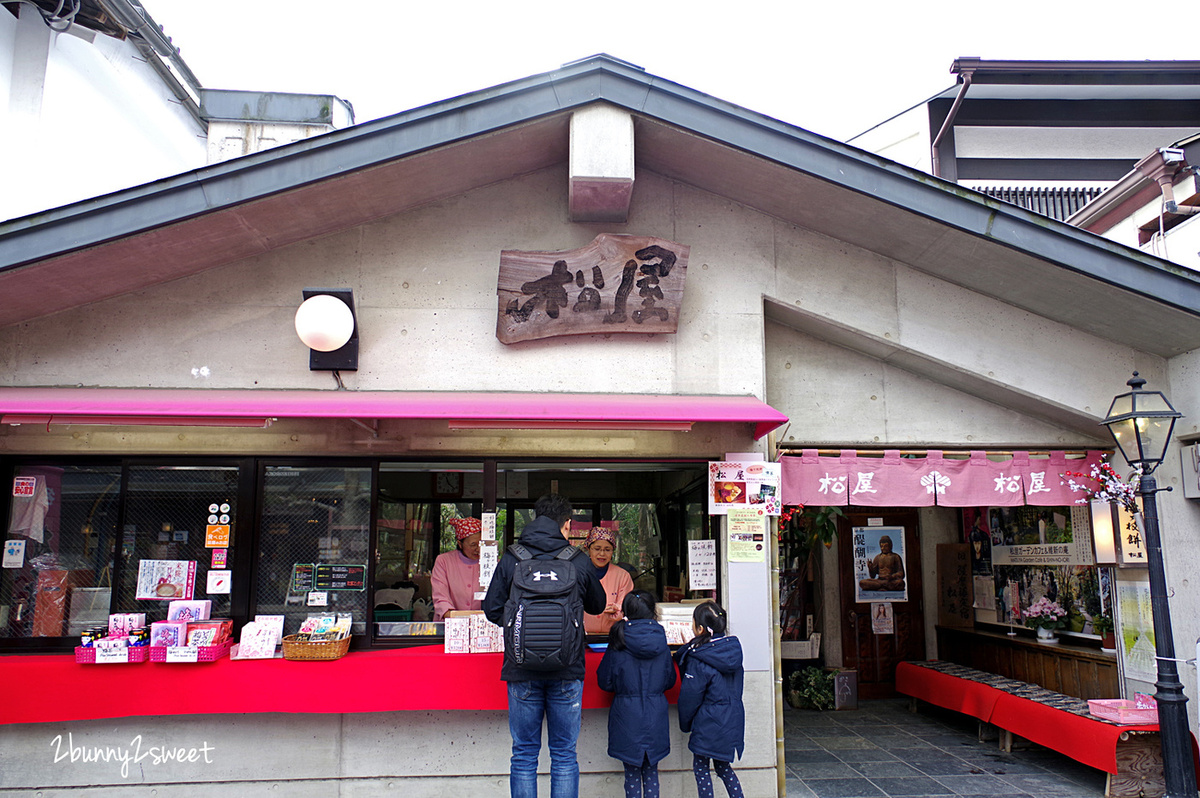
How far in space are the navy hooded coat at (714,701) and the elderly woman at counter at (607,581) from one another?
1153mm

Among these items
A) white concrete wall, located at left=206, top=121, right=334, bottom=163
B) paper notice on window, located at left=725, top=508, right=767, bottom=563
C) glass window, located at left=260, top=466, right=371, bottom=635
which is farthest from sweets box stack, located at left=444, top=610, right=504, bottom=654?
white concrete wall, located at left=206, top=121, right=334, bottom=163

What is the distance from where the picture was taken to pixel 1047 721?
700cm

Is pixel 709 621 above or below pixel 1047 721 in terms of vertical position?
above

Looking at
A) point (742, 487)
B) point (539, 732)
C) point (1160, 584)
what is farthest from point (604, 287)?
point (1160, 584)

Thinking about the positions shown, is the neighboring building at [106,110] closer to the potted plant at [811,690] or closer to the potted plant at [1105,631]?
the potted plant at [811,690]

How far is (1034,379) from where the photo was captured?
652 centimetres

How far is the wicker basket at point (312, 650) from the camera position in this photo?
221 inches

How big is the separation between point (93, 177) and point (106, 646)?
564cm

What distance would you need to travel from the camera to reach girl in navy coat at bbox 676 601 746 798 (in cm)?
526

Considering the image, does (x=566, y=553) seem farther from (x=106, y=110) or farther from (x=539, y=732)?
(x=106, y=110)

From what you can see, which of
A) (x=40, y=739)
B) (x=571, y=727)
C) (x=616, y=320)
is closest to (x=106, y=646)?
(x=40, y=739)

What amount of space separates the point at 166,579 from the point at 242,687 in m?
1.13

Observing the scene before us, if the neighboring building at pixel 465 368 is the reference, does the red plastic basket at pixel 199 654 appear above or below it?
below

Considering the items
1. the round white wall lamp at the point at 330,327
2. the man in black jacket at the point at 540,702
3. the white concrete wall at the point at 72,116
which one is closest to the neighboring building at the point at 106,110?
the white concrete wall at the point at 72,116
